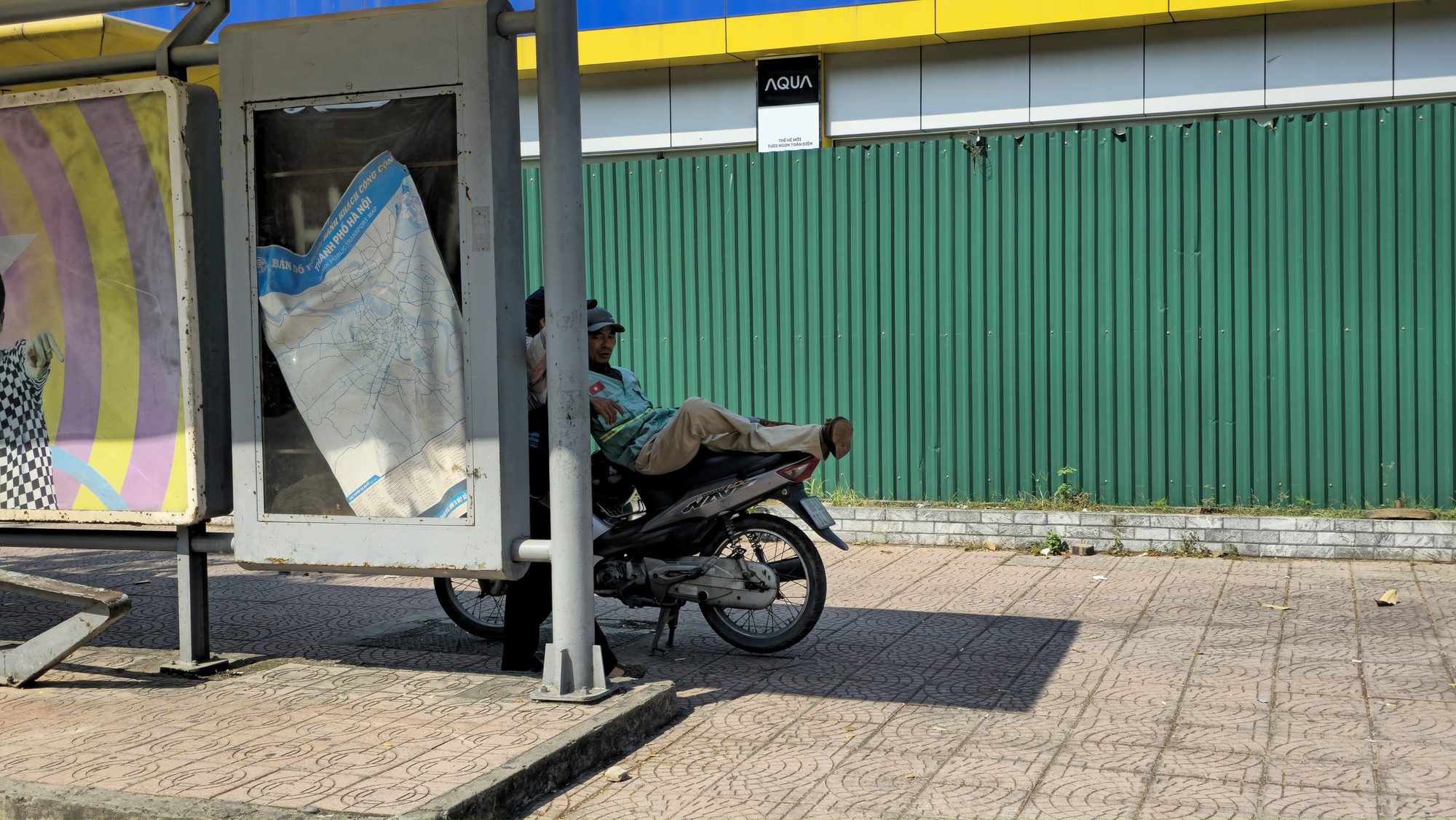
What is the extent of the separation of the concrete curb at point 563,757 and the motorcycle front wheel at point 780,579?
89 centimetres

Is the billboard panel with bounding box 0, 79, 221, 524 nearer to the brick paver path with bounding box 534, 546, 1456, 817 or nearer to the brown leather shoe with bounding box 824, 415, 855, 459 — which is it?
the brick paver path with bounding box 534, 546, 1456, 817

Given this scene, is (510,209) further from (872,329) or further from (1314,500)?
(1314,500)

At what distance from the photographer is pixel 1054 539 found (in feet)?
29.9

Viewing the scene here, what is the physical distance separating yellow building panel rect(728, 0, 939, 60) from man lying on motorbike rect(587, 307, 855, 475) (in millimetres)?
6731

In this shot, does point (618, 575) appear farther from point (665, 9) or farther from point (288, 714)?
point (665, 9)

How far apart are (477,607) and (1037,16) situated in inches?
297

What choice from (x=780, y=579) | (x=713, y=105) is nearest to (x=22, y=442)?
(x=780, y=579)

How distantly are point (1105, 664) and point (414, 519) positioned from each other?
10.5ft

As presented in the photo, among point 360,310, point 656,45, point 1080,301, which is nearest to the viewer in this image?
point 360,310

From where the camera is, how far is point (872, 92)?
12.6 m

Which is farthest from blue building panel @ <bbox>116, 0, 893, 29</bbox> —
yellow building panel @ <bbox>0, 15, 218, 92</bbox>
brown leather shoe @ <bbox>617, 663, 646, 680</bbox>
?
brown leather shoe @ <bbox>617, 663, 646, 680</bbox>

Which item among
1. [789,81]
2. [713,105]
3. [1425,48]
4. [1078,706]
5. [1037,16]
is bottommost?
[1078,706]

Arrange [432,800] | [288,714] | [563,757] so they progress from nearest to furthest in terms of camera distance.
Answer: [432,800] < [563,757] < [288,714]

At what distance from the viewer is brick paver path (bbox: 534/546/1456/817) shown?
171 inches
